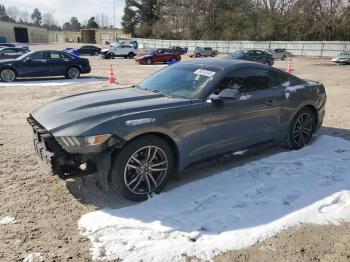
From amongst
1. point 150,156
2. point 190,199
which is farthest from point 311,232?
point 150,156

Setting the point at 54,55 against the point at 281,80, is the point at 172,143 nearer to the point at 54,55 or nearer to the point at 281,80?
the point at 281,80

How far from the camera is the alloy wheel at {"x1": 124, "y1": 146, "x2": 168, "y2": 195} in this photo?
4.11m

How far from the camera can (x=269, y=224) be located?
3.75 metres

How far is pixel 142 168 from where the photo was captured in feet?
13.7

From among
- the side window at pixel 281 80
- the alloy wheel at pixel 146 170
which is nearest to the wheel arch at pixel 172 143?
the alloy wheel at pixel 146 170

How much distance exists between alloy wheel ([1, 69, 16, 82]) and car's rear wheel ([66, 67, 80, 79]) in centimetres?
243

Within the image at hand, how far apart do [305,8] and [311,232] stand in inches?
1633

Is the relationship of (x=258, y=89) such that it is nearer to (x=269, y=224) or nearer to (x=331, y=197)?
(x=331, y=197)

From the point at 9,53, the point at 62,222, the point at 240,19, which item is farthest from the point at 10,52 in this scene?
the point at 240,19

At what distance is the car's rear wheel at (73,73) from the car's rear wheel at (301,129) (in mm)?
13732

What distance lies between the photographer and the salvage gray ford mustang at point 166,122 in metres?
3.95

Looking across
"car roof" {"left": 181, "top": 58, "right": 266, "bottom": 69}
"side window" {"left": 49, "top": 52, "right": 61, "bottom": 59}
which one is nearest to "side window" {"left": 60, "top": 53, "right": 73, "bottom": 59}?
"side window" {"left": 49, "top": 52, "right": 61, "bottom": 59}

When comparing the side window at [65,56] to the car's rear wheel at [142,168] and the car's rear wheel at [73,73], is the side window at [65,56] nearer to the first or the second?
the car's rear wheel at [73,73]

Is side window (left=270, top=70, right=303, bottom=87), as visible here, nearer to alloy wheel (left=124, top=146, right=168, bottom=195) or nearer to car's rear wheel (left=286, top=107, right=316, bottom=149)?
car's rear wheel (left=286, top=107, right=316, bottom=149)
